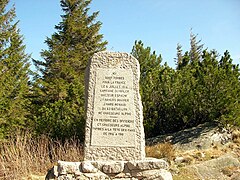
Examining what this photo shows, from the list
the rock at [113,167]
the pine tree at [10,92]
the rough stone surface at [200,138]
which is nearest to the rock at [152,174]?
the rock at [113,167]

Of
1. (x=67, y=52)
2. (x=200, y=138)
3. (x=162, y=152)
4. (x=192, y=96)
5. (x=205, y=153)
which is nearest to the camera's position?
(x=162, y=152)

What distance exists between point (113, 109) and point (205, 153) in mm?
3840

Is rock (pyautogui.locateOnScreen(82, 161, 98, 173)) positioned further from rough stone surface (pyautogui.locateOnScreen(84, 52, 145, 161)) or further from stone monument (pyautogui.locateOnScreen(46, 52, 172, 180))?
rough stone surface (pyautogui.locateOnScreen(84, 52, 145, 161))

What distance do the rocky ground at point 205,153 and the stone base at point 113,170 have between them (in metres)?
2.38

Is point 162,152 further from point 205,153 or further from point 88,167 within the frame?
point 88,167

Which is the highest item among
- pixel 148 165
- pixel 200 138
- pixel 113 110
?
pixel 113 110

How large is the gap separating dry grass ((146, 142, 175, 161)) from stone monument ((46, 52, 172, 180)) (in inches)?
108

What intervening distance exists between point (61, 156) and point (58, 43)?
12099mm

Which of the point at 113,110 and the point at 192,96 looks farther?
the point at 192,96

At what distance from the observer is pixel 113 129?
4.38m

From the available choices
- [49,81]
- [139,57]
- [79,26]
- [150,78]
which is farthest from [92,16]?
[150,78]

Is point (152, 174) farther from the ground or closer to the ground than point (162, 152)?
closer to the ground

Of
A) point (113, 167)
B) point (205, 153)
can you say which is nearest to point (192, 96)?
point (205, 153)

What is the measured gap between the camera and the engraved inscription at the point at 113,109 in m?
4.34
